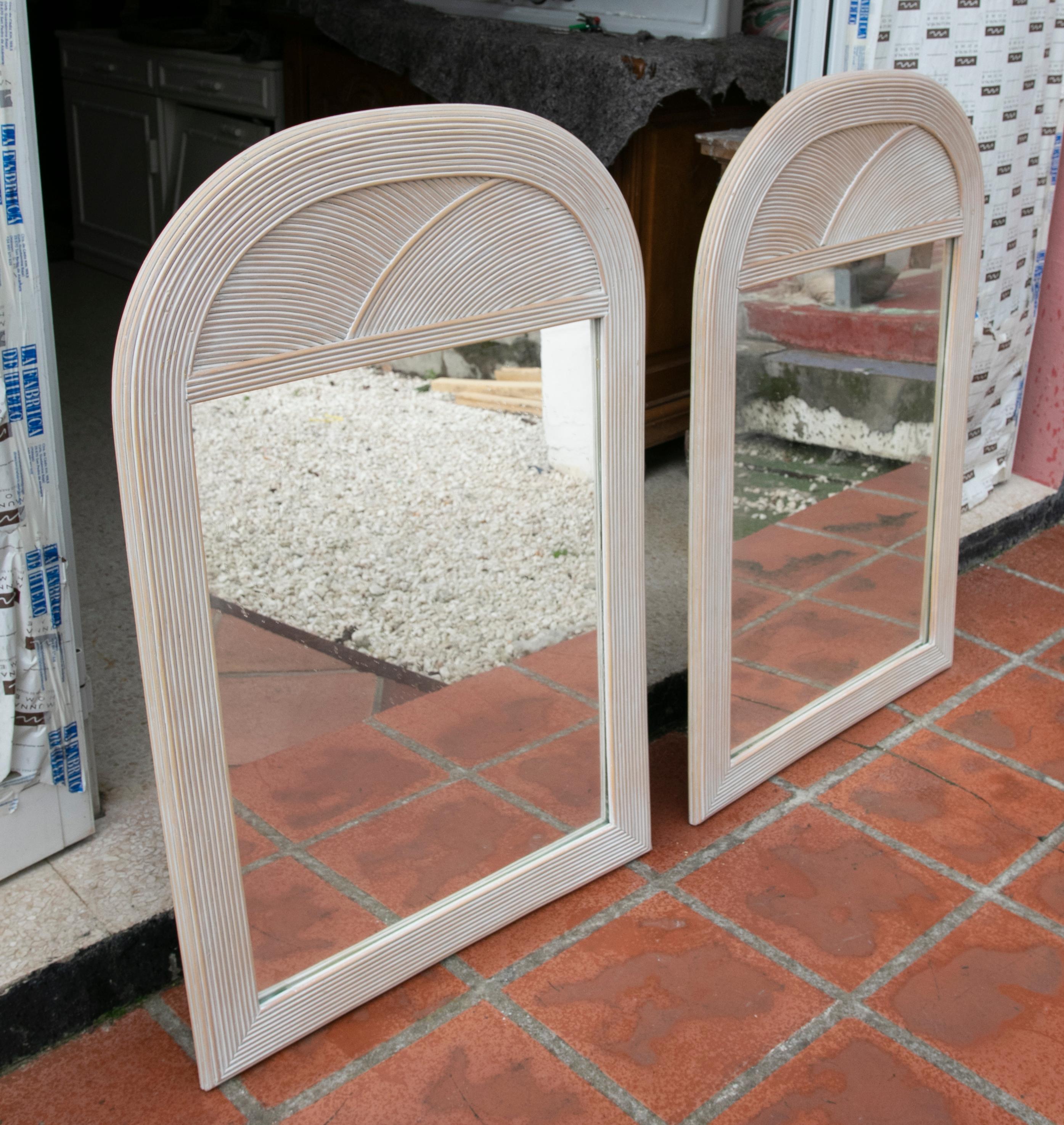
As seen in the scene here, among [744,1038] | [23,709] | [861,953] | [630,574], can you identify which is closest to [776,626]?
[630,574]

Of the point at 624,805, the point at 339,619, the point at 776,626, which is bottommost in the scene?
the point at 624,805

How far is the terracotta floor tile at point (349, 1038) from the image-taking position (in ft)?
4.78

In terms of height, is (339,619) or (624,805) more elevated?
(339,619)

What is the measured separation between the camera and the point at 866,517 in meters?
2.17

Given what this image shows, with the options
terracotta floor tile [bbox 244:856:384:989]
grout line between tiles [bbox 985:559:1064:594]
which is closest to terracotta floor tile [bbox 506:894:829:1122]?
terracotta floor tile [bbox 244:856:384:989]

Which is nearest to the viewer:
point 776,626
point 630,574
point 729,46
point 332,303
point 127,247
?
point 332,303

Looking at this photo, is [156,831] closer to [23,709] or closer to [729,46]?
[23,709]

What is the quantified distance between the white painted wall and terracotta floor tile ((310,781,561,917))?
475 millimetres

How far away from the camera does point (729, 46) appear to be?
2992mm

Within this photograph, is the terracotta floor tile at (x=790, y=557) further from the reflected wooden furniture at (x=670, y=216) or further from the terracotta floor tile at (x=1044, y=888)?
the reflected wooden furniture at (x=670, y=216)

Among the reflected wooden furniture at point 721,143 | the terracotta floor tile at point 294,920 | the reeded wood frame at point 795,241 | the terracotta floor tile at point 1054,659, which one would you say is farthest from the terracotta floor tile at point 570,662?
the reflected wooden furniture at point 721,143

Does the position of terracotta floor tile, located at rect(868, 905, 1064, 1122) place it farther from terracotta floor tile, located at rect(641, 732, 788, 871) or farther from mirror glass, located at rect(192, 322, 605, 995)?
mirror glass, located at rect(192, 322, 605, 995)

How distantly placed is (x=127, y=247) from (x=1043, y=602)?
154 inches

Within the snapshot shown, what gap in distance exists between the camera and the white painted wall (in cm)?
160
